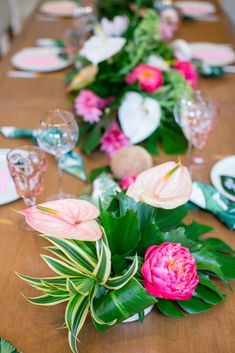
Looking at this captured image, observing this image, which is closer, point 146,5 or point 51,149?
point 51,149

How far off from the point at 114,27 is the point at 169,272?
0.92 meters

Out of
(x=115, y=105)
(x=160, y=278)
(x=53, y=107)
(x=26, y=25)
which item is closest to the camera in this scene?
(x=160, y=278)

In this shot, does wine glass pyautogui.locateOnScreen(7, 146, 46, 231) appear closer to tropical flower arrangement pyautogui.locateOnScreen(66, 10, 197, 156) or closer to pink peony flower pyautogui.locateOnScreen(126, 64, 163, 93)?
tropical flower arrangement pyautogui.locateOnScreen(66, 10, 197, 156)

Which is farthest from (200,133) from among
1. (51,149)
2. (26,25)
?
(26,25)

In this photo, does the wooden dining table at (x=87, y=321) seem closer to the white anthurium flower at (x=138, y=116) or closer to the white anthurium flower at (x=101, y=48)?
the white anthurium flower at (x=138, y=116)

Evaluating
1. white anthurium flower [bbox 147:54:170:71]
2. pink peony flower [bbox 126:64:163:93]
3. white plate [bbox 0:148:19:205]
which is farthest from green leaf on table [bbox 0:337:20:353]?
white anthurium flower [bbox 147:54:170:71]

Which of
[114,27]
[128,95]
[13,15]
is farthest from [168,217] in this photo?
[13,15]

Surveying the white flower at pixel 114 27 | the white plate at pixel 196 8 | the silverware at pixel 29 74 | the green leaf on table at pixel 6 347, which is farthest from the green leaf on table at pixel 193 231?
the white plate at pixel 196 8

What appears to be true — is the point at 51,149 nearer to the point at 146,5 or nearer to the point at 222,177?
the point at 222,177

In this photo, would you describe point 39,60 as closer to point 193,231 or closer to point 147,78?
point 147,78

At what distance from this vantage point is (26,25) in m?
2.01

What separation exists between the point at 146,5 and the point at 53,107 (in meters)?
0.83

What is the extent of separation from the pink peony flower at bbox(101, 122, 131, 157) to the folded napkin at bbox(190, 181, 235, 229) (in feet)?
0.84

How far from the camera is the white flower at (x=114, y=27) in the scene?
4.20 feet
